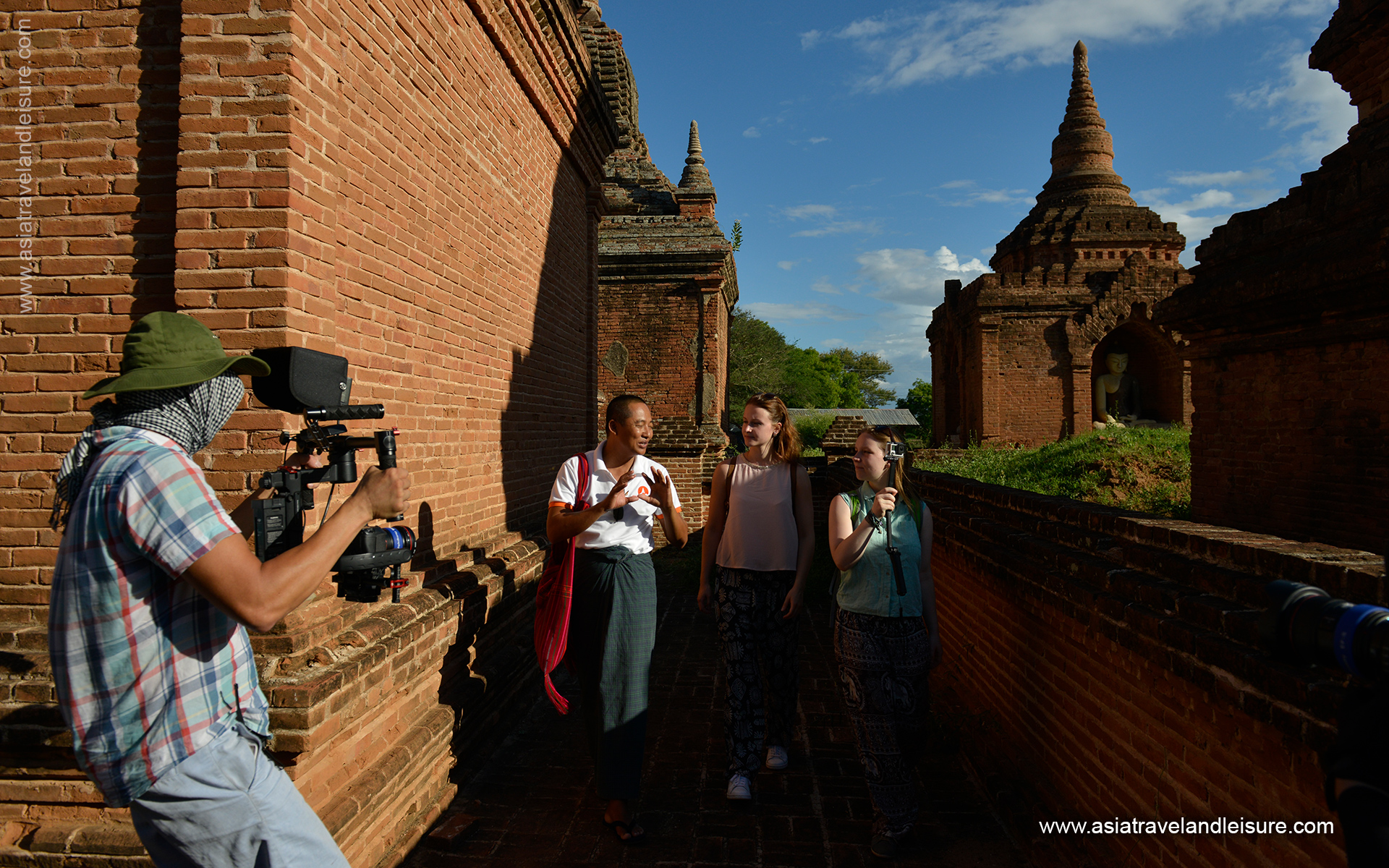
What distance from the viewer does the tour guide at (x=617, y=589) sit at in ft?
11.5

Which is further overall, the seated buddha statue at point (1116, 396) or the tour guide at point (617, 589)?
the seated buddha statue at point (1116, 396)

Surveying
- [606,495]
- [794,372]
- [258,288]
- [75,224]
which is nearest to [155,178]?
[75,224]

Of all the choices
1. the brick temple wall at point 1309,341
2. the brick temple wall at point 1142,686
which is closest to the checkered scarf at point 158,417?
the brick temple wall at point 1142,686

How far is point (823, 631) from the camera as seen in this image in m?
7.17

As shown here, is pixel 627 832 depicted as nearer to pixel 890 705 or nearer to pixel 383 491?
pixel 890 705

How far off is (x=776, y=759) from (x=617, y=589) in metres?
1.52

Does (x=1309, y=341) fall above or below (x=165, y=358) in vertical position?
above

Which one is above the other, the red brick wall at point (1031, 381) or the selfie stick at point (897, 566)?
the red brick wall at point (1031, 381)

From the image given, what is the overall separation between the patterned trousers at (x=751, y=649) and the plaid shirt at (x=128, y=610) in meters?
2.68

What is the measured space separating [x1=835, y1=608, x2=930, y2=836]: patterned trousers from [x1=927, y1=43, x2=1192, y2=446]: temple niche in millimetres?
16594

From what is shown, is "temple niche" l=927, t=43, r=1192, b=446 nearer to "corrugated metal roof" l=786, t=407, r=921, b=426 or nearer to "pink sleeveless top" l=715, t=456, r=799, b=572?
"pink sleeveless top" l=715, t=456, r=799, b=572

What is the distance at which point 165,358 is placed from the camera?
1.75m

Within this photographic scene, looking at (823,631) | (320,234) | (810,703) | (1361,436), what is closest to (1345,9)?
(1361,436)

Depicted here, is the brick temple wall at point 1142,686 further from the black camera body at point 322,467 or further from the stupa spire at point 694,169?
the stupa spire at point 694,169
